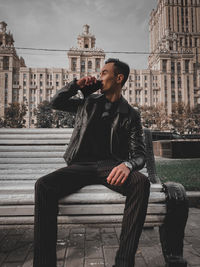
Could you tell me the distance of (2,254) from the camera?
6.03 ft

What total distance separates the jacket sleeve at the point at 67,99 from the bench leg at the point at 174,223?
116 centimetres

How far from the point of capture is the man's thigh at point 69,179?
1.40 m

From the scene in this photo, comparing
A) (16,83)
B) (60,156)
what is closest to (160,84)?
(16,83)

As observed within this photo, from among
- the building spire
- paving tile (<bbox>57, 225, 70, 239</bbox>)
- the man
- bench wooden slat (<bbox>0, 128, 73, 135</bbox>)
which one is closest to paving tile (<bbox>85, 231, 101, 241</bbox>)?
paving tile (<bbox>57, 225, 70, 239</bbox>)

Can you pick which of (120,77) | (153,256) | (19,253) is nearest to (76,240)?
(19,253)

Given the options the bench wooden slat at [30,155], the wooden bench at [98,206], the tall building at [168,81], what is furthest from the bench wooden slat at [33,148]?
the tall building at [168,81]

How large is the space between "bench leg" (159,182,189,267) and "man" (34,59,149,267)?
0.22 metres

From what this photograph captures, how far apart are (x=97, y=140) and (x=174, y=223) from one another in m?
0.90

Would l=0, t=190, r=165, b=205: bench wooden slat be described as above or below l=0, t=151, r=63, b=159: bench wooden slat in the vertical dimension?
Result: below

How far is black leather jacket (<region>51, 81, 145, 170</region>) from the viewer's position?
1.70 metres

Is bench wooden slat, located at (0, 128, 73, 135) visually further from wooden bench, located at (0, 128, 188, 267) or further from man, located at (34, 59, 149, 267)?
wooden bench, located at (0, 128, 188, 267)

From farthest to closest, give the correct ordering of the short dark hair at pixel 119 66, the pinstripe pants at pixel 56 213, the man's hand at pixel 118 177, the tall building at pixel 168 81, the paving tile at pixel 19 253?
the tall building at pixel 168 81 → the short dark hair at pixel 119 66 → the paving tile at pixel 19 253 → the man's hand at pixel 118 177 → the pinstripe pants at pixel 56 213

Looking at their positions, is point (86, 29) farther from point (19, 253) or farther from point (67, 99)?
point (19, 253)

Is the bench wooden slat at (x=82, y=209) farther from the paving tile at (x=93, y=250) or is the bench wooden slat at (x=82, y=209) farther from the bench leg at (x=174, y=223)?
the paving tile at (x=93, y=250)
